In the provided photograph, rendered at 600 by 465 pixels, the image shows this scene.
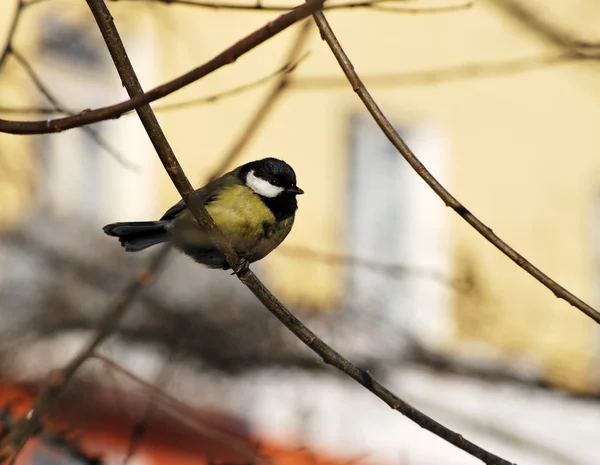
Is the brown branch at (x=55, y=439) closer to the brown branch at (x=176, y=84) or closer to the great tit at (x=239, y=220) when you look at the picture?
the great tit at (x=239, y=220)

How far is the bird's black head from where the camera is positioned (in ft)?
8.52

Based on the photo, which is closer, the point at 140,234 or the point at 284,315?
the point at 284,315

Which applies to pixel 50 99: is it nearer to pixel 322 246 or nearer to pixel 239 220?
pixel 239 220

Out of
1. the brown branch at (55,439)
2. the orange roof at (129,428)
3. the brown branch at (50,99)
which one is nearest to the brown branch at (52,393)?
the brown branch at (55,439)

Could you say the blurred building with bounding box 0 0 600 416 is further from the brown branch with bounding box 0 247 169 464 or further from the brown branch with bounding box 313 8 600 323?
the brown branch with bounding box 313 8 600 323

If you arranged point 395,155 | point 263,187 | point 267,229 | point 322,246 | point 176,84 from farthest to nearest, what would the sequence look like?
point 395,155 < point 322,246 < point 263,187 < point 267,229 < point 176,84

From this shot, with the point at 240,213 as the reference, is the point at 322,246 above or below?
above

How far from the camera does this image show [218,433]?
7.82ft

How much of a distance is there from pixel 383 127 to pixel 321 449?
442 centimetres

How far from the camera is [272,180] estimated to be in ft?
8.57

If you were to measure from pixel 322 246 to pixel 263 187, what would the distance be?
18.1ft

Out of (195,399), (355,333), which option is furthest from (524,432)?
(195,399)

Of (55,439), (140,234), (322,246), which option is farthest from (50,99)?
(322,246)

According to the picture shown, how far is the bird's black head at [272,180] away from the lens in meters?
2.60
